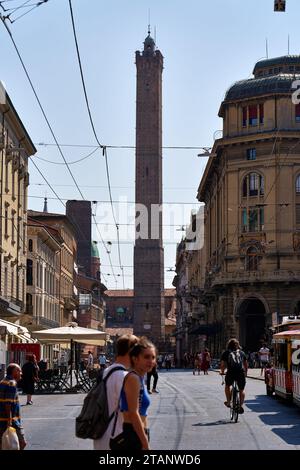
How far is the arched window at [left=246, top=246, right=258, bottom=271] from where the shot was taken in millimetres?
69375

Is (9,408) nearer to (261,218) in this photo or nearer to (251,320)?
(261,218)

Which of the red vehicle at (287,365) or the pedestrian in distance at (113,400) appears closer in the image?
the pedestrian in distance at (113,400)

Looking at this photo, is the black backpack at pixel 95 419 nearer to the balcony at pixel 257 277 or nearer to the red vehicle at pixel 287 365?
the red vehicle at pixel 287 365

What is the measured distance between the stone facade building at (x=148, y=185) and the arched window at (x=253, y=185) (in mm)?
37784

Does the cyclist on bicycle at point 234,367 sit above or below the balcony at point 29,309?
below

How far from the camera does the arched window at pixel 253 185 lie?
69625mm

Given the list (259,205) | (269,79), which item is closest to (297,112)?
(269,79)

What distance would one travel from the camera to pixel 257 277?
67.8 meters

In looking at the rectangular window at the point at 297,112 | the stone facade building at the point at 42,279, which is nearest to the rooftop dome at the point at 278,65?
the rectangular window at the point at 297,112

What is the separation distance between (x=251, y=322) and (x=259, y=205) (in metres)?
9.03

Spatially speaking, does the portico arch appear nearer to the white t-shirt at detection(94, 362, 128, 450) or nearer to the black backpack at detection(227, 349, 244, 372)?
the black backpack at detection(227, 349, 244, 372)

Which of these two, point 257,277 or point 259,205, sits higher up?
point 259,205

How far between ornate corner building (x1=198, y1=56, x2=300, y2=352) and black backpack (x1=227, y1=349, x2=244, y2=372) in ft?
157

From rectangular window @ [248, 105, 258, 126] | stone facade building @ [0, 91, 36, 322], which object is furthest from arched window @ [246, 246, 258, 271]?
stone facade building @ [0, 91, 36, 322]
